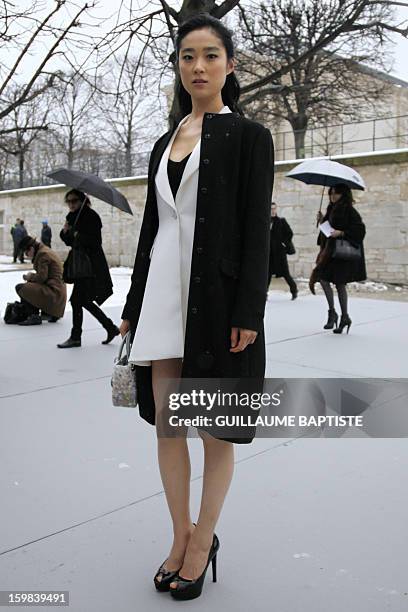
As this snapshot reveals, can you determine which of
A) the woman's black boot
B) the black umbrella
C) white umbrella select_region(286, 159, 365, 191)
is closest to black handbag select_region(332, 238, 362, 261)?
the woman's black boot

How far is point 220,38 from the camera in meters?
2.24

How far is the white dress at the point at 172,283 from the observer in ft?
7.15

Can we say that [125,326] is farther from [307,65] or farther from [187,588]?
[307,65]

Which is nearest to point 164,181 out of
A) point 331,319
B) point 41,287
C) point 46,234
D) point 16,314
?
point 331,319

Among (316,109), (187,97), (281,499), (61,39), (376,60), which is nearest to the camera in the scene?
(187,97)

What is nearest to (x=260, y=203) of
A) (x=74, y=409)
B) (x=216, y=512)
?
(x=216, y=512)

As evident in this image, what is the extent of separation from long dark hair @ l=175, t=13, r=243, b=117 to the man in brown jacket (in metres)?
6.30

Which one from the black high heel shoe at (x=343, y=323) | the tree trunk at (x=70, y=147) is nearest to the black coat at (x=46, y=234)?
the tree trunk at (x=70, y=147)

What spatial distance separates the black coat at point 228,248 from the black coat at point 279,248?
29.3 ft

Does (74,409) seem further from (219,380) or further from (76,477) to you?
(219,380)

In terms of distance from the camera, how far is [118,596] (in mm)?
2270

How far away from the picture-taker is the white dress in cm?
218

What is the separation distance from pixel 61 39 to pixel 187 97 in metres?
6.76

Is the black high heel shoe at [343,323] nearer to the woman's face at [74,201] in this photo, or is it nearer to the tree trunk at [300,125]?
the woman's face at [74,201]
